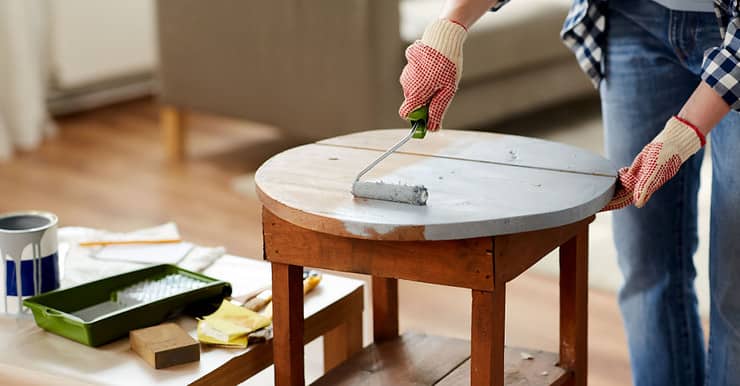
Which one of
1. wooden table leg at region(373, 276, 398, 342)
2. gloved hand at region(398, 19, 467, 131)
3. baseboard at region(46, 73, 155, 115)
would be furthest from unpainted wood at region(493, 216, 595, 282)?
baseboard at region(46, 73, 155, 115)

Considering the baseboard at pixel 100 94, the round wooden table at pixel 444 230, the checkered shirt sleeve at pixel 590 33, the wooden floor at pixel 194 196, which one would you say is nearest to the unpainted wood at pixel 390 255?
the round wooden table at pixel 444 230

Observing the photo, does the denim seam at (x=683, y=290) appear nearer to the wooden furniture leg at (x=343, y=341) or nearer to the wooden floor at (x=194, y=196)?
the wooden floor at (x=194, y=196)

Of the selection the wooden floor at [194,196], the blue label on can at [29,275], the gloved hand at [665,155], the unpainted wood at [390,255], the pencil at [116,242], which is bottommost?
the wooden floor at [194,196]

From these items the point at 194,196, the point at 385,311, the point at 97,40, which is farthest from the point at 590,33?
the point at 97,40

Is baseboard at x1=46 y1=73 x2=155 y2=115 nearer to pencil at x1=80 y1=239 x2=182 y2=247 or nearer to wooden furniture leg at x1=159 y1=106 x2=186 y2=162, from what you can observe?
wooden furniture leg at x1=159 y1=106 x2=186 y2=162

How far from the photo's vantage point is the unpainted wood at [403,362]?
53.6 inches

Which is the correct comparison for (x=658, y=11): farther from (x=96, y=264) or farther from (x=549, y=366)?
(x=96, y=264)

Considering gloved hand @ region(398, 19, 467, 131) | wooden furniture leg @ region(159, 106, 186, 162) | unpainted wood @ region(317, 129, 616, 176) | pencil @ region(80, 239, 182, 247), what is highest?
gloved hand @ region(398, 19, 467, 131)

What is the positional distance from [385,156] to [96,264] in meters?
0.54

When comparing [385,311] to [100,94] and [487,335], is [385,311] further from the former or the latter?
[100,94]

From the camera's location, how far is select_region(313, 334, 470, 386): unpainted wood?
1.36 metres

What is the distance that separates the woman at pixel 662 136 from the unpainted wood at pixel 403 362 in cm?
27

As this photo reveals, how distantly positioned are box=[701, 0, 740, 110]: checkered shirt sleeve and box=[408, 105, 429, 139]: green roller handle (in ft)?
1.02

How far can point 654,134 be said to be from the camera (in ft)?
4.68
